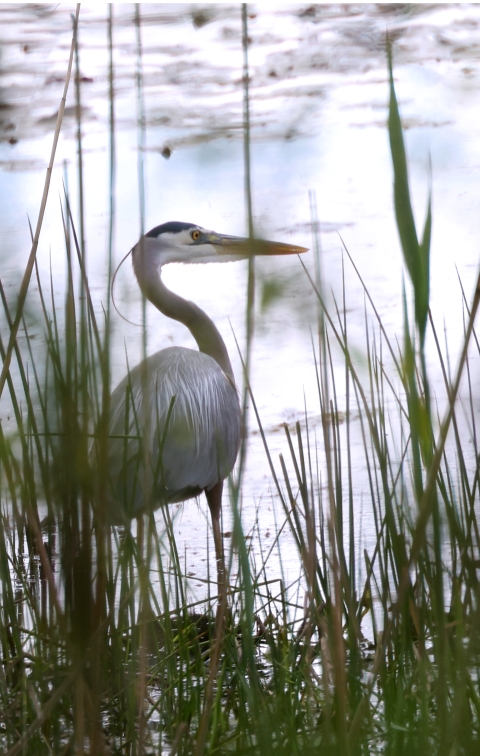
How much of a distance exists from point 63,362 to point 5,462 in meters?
0.06

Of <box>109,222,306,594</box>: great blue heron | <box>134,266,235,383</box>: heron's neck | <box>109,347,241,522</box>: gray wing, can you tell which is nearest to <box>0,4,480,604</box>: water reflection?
<box>109,222,306,594</box>: great blue heron

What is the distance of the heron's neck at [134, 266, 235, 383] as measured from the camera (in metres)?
2.10

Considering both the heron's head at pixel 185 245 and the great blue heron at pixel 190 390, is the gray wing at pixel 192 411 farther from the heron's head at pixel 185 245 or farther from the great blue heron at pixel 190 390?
the heron's head at pixel 185 245

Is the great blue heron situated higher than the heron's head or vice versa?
the heron's head

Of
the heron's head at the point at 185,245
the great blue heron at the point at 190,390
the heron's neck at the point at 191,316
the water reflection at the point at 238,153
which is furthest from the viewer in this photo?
the heron's head at the point at 185,245

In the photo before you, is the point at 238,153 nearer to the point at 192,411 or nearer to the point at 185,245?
the point at 192,411

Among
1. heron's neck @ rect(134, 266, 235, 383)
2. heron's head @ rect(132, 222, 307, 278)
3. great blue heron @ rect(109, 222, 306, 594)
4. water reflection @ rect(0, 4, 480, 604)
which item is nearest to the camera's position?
water reflection @ rect(0, 4, 480, 604)

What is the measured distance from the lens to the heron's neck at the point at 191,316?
2.10 meters

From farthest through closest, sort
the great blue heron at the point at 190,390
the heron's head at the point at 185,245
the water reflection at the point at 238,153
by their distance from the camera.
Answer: the heron's head at the point at 185,245
the great blue heron at the point at 190,390
the water reflection at the point at 238,153

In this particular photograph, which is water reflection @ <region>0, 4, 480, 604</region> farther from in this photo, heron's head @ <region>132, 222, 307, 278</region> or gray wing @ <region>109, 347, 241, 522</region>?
heron's head @ <region>132, 222, 307, 278</region>

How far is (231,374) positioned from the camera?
2137 mm

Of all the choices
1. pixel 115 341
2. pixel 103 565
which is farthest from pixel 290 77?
pixel 103 565

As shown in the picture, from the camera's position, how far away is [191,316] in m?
2.12

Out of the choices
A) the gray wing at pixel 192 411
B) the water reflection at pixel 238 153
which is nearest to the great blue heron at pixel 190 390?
the gray wing at pixel 192 411
